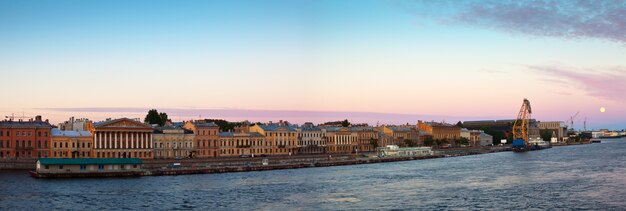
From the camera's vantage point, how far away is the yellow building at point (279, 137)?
9844 centimetres

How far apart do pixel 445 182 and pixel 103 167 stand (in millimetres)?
30177

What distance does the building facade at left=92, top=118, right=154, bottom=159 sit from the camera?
77.4 meters

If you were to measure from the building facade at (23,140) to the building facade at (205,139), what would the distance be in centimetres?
1841

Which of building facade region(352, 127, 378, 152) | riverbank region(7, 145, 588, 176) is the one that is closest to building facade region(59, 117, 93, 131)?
riverbank region(7, 145, 588, 176)

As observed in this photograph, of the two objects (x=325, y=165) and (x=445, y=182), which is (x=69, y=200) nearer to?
(x=445, y=182)

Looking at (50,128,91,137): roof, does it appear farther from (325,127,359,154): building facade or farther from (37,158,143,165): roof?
(325,127,359,154): building facade

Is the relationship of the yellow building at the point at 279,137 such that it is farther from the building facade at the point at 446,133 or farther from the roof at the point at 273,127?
the building facade at the point at 446,133

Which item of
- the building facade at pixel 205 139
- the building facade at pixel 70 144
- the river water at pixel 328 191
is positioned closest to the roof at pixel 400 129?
the building facade at pixel 205 139

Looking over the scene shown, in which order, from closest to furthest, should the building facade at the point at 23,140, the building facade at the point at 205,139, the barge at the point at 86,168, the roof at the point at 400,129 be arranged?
the barge at the point at 86,168 → the building facade at the point at 23,140 → the building facade at the point at 205,139 → the roof at the point at 400,129

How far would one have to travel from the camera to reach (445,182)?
183 ft

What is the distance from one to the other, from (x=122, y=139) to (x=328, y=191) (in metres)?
37.6

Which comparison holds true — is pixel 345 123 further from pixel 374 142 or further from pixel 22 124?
pixel 22 124

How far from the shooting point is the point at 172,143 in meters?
84.6

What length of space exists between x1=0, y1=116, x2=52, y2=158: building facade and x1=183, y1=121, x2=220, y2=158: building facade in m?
18.4
